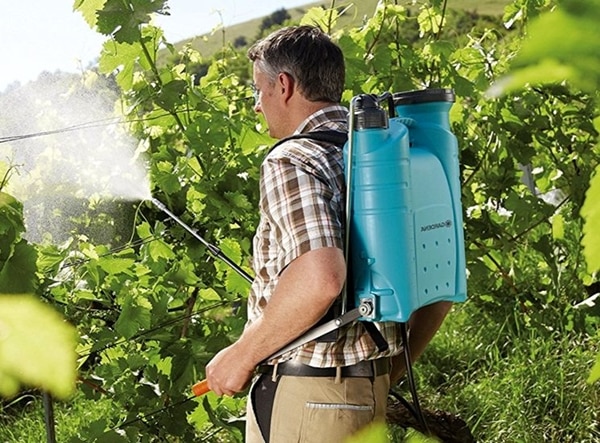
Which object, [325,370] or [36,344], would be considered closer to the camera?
[36,344]

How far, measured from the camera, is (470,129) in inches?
152

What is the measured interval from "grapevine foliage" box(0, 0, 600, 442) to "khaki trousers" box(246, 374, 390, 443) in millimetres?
692

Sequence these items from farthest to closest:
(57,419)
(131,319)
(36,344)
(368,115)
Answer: (57,419)
(131,319)
(368,115)
(36,344)

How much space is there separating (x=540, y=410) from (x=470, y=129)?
1.00 metres

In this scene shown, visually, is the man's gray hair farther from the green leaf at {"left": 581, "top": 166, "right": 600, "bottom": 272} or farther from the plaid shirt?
the green leaf at {"left": 581, "top": 166, "right": 600, "bottom": 272}

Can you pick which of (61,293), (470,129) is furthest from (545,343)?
(61,293)

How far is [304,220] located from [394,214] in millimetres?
154

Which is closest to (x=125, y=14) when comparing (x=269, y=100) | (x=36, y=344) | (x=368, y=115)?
(x=269, y=100)

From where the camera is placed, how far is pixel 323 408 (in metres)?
1.92

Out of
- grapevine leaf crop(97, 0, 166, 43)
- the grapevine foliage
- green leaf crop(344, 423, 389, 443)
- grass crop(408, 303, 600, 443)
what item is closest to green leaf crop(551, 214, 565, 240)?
the grapevine foliage

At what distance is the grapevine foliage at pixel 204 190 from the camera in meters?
2.77

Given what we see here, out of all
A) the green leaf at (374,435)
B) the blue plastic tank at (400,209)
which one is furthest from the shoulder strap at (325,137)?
the green leaf at (374,435)

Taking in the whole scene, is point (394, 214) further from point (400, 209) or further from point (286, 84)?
point (286, 84)

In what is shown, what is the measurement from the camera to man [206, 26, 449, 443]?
5.89 feet
